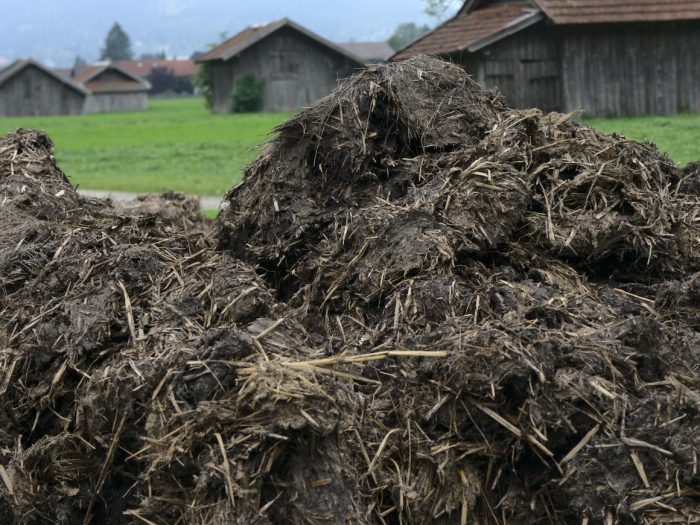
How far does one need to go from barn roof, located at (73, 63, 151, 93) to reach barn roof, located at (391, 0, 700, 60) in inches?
2256

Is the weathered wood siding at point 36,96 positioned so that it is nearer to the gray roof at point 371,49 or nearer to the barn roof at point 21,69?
the barn roof at point 21,69

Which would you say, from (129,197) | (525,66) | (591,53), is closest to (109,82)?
(525,66)

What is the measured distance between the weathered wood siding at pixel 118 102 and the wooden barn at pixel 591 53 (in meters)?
55.4

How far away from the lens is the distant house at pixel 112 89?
7925 centimetres

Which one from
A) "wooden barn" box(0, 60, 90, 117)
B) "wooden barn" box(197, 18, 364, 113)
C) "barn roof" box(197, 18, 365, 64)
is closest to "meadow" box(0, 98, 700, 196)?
"barn roof" box(197, 18, 365, 64)

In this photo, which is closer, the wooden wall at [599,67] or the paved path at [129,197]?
the paved path at [129,197]

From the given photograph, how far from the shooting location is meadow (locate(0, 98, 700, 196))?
16703 millimetres

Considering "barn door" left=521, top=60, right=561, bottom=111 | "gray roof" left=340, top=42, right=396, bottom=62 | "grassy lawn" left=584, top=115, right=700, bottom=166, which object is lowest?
"grassy lawn" left=584, top=115, right=700, bottom=166

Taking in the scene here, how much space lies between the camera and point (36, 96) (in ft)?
220

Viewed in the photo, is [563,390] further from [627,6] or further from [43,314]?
[627,6]

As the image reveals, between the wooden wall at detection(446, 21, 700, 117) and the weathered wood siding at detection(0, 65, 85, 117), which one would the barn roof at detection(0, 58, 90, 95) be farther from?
the wooden wall at detection(446, 21, 700, 117)

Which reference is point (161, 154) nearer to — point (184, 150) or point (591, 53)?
point (184, 150)

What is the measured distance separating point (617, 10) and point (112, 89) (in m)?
61.4

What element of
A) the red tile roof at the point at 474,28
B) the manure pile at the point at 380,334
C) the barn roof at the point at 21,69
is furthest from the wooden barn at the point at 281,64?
the manure pile at the point at 380,334
